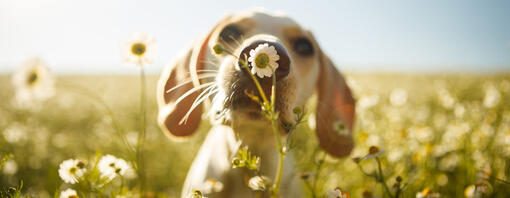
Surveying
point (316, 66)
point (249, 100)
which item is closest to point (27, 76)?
point (249, 100)

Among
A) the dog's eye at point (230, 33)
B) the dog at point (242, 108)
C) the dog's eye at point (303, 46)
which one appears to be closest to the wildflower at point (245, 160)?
the dog at point (242, 108)

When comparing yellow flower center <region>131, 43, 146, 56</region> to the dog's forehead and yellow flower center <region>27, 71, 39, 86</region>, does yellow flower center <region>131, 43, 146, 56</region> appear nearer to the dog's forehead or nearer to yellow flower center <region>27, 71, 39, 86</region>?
yellow flower center <region>27, 71, 39, 86</region>

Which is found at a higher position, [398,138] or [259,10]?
[259,10]

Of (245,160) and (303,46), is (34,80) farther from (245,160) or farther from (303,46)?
(303,46)

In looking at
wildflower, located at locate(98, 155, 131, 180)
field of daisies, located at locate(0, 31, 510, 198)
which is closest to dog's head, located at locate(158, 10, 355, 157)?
field of daisies, located at locate(0, 31, 510, 198)

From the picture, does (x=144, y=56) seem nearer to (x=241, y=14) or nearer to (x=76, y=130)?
(x=241, y=14)

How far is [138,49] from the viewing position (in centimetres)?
145

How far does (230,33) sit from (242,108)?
2.16ft

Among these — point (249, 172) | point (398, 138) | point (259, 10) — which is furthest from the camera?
point (398, 138)

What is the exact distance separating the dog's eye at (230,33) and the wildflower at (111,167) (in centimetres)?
90

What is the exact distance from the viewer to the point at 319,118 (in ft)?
7.36

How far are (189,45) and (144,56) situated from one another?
66 cm

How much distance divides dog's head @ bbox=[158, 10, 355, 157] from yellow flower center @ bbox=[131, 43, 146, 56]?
20cm

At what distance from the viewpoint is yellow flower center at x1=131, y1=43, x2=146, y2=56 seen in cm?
144
